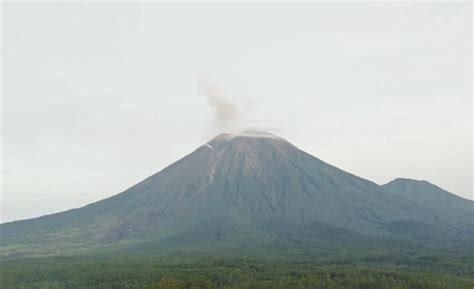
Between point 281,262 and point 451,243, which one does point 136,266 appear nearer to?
point 281,262

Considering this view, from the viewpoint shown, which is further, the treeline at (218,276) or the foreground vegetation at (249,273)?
the foreground vegetation at (249,273)

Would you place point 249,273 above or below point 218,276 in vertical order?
below

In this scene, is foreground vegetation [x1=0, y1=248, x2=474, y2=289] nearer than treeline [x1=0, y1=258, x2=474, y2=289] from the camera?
No

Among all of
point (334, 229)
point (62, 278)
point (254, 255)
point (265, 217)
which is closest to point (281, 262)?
point (254, 255)

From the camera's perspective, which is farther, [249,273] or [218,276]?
[249,273]

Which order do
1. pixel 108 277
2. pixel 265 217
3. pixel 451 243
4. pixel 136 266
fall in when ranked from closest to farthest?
pixel 108 277 < pixel 136 266 < pixel 451 243 < pixel 265 217
